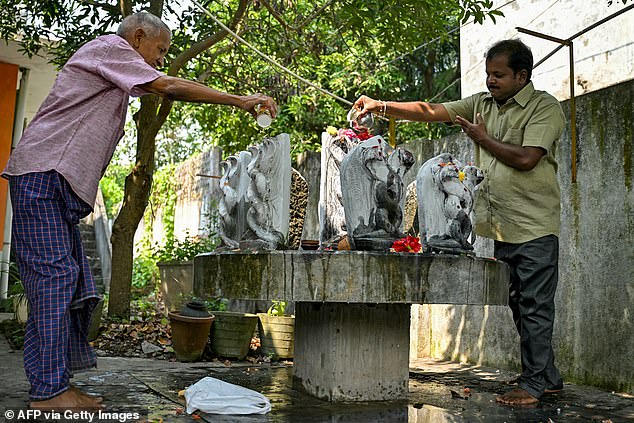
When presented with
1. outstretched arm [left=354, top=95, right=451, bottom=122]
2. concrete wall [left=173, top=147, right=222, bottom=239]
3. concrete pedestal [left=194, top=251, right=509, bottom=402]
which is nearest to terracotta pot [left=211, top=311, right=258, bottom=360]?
concrete pedestal [left=194, top=251, right=509, bottom=402]

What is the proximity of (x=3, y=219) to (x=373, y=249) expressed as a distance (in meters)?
7.18

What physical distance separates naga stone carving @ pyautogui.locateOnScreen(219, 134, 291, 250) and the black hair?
1.28 meters

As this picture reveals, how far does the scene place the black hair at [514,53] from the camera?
3922 mm

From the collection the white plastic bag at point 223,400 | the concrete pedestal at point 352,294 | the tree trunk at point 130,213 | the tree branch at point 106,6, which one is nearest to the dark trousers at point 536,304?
the concrete pedestal at point 352,294

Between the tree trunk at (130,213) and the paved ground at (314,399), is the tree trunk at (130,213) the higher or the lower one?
the higher one

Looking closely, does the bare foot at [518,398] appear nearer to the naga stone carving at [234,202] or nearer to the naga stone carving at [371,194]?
the naga stone carving at [371,194]

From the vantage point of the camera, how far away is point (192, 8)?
25.8 ft

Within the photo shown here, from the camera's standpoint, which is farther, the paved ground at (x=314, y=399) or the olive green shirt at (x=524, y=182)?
the olive green shirt at (x=524, y=182)

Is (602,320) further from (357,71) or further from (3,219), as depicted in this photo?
(357,71)

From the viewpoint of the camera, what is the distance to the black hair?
12.9 ft

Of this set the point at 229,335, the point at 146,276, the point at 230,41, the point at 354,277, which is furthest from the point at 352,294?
the point at 146,276

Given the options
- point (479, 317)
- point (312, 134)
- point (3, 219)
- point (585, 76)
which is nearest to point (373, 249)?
point (479, 317)

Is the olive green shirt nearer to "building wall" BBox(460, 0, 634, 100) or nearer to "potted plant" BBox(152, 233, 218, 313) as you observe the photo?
"building wall" BBox(460, 0, 634, 100)

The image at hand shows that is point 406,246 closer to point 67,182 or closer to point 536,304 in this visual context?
point 536,304
